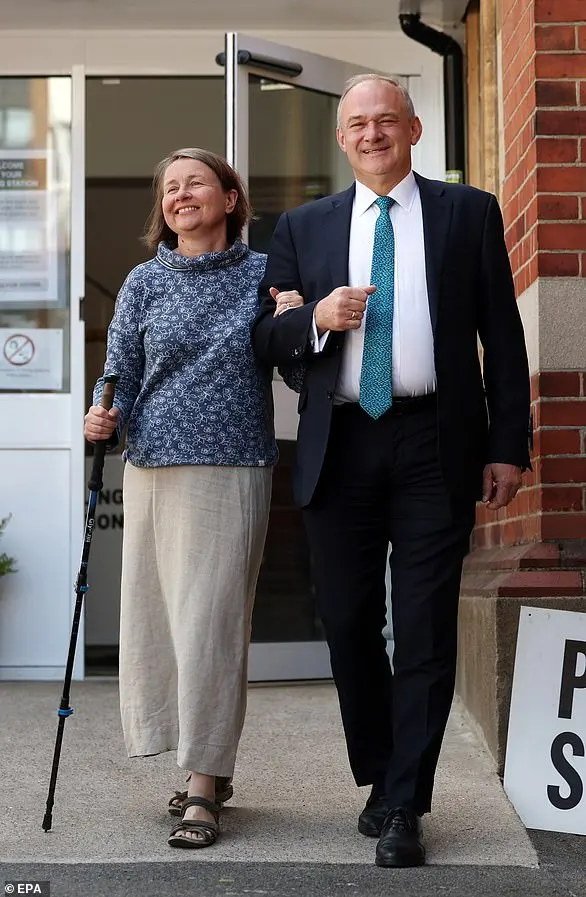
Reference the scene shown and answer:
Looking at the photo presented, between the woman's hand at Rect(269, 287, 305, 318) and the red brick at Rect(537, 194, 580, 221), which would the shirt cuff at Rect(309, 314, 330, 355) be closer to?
the woman's hand at Rect(269, 287, 305, 318)

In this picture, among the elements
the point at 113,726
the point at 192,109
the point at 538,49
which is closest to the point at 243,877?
the point at 113,726

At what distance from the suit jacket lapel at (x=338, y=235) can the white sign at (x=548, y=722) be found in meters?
1.26

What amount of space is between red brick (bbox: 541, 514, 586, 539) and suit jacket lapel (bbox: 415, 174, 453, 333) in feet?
3.64

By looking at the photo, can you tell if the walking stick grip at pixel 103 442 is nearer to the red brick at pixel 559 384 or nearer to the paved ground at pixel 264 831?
the paved ground at pixel 264 831

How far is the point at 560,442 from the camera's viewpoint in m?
4.19

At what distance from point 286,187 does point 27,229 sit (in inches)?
54.7

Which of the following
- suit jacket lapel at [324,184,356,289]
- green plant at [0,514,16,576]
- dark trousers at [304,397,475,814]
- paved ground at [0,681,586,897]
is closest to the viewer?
paved ground at [0,681,586,897]

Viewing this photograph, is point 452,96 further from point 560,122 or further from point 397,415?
point 397,415

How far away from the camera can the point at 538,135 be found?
4.25 meters

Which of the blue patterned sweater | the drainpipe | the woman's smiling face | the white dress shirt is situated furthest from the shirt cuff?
the drainpipe

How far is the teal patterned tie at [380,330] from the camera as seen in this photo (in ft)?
10.9

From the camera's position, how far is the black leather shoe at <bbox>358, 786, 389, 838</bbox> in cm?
346

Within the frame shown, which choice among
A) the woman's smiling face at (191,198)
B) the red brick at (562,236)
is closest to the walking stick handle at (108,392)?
the woman's smiling face at (191,198)

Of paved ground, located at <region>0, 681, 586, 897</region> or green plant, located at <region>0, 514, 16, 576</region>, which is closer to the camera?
paved ground, located at <region>0, 681, 586, 897</region>
